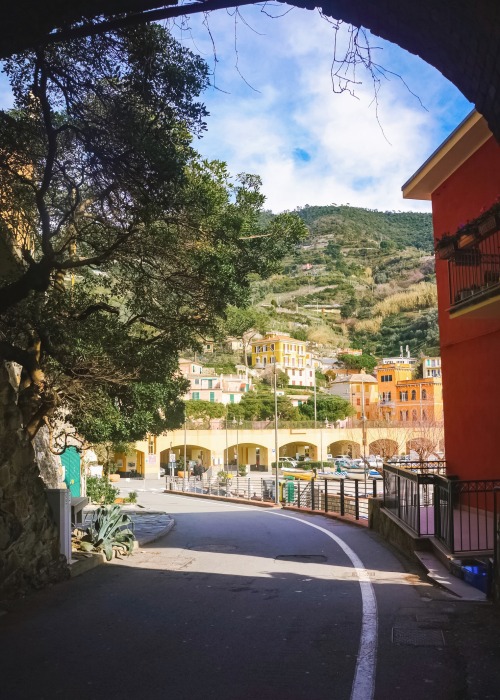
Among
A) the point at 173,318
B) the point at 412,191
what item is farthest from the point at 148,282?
the point at 412,191

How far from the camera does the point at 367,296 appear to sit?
177m

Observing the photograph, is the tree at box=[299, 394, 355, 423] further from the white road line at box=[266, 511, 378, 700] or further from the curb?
the white road line at box=[266, 511, 378, 700]

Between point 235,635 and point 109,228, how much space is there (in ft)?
20.2

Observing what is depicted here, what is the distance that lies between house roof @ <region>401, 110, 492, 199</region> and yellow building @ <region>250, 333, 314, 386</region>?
98340mm

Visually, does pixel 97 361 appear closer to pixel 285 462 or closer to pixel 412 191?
pixel 412 191

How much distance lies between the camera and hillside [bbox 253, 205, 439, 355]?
148m

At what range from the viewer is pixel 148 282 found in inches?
427

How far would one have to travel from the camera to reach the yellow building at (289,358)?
381 ft

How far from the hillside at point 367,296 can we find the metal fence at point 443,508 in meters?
110

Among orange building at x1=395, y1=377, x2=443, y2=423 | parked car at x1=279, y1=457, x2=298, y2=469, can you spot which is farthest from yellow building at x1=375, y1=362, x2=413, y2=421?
parked car at x1=279, y1=457, x2=298, y2=469

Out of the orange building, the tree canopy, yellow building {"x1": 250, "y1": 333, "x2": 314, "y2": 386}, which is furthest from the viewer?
yellow building {"x1": 250, "y1": 333, "x2": 314, "y2": 386}

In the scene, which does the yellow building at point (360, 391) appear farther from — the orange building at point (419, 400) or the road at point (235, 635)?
the road at point (235, 635)

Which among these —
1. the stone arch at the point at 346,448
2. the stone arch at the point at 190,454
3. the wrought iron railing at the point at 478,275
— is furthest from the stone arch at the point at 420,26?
the stone arch at the point at 346,448

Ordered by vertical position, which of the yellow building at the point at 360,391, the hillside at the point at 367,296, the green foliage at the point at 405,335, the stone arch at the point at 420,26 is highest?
the hillside at the point at 367,296
